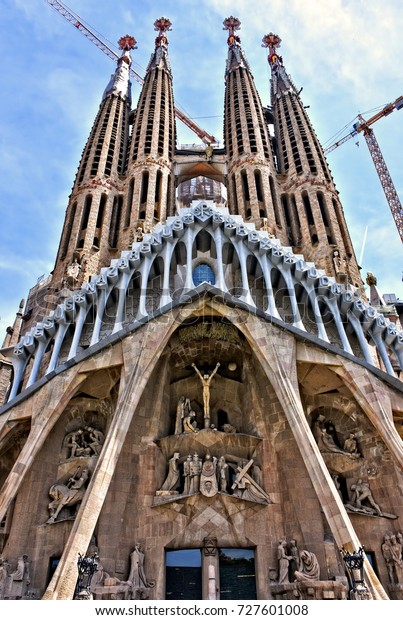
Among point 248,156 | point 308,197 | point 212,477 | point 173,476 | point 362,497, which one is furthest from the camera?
point 248,156


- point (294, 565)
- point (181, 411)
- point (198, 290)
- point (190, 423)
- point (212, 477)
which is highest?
point (198, 290)

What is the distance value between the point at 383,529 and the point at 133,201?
17.9 meters

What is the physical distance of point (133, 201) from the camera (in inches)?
953

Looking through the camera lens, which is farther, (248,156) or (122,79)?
(122,79)

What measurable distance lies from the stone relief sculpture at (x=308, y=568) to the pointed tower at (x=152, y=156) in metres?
15.1

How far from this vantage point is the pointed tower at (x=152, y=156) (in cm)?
2397

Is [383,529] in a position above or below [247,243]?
below

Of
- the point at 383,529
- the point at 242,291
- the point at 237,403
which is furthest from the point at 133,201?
the point at 383,529

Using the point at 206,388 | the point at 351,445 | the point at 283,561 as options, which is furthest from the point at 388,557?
the point at 206,388

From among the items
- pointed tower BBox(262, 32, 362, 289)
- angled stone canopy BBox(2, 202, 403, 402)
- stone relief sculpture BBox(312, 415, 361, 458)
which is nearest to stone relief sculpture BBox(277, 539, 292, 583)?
stone relief sculpture BBox(312, 415, 361, 458)

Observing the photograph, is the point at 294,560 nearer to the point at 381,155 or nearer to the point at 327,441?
the point at 327,441

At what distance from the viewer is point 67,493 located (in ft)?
44.5

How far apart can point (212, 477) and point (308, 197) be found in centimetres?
1555
